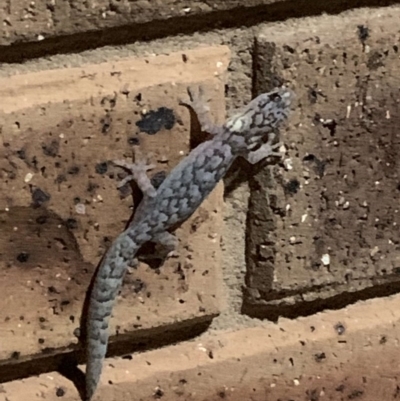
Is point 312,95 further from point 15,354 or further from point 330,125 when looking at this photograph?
point 15,354

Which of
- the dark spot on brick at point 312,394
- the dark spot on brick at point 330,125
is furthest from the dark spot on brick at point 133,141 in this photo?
the dark spot on brick at point 312,394

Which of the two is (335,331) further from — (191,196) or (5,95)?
(5,95)

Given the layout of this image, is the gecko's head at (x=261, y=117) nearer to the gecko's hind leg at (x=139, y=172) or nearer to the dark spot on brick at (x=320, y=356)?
the gecko's hind leg at (x=139, y=172)

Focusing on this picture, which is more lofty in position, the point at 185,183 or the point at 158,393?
the point at 185,183

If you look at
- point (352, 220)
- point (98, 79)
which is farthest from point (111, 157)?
point (352, 220)

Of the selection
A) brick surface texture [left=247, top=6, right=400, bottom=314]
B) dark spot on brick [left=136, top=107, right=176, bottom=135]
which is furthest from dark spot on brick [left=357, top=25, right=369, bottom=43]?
dark spot on brick [left=136, top=107, right=176, bottom=135]

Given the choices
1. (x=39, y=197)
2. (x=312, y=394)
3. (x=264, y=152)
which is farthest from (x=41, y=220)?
(x=312, y=394)

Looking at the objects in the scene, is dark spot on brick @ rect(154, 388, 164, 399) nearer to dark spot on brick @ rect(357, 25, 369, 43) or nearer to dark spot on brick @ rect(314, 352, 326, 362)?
dark spot on brick @ rect(314, 352, 326, 362)
